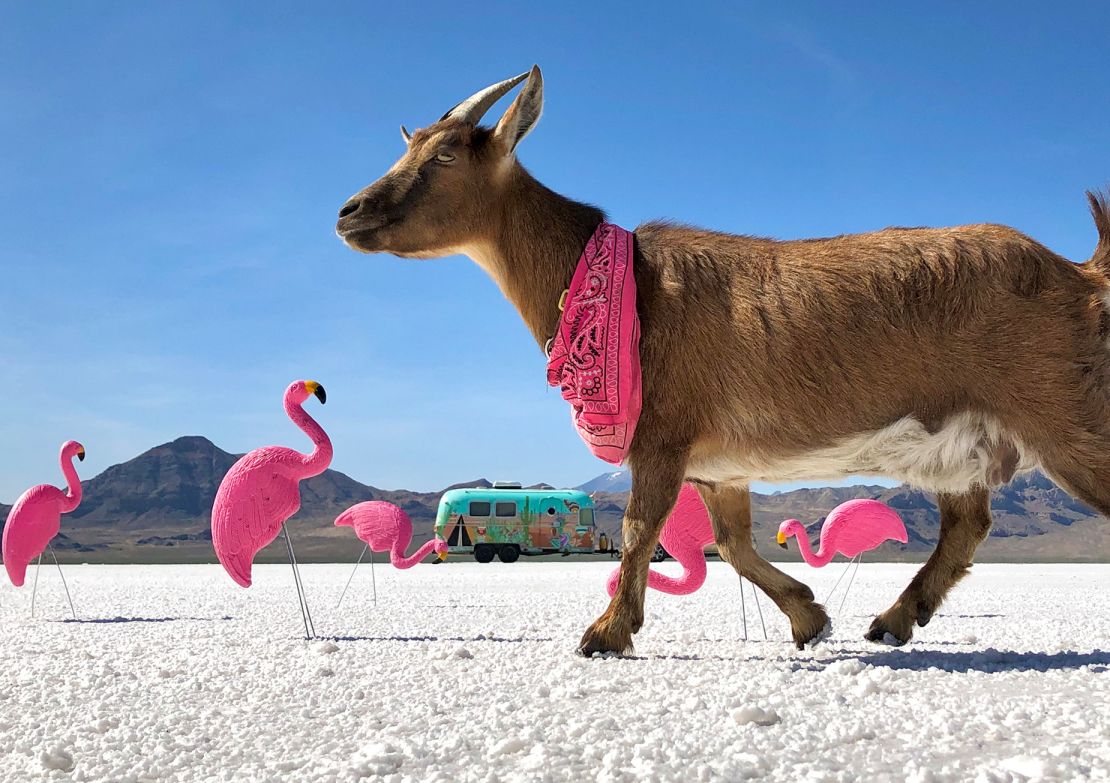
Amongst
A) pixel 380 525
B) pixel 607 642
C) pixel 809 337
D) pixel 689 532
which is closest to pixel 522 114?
pixel 809 337

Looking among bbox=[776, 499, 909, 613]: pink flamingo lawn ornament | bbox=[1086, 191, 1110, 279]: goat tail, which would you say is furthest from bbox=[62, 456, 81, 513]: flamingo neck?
bbox=[1086, 191, 1110, 279]: goat tail

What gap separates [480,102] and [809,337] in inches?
83.0

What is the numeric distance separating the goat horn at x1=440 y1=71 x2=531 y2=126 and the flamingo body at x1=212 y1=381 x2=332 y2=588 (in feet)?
8.79

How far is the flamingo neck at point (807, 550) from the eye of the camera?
24.9ft

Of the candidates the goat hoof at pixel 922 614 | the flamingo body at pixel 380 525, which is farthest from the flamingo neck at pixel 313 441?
the goat hoof at pixel 922 614

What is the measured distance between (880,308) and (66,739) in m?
3.76

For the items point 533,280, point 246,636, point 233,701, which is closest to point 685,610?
point 246,636

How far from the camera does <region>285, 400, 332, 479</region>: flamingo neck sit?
20.8ft

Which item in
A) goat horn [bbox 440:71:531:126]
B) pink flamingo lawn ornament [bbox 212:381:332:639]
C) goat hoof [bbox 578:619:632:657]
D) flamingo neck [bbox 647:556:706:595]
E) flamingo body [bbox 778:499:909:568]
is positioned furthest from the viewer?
flamingo body [bbox 778:499:909:568]

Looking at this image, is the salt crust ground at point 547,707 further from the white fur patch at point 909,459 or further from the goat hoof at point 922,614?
the white fur patch at point 909,459

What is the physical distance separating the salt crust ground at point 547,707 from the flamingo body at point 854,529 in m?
1.15

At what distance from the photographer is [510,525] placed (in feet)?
85.6

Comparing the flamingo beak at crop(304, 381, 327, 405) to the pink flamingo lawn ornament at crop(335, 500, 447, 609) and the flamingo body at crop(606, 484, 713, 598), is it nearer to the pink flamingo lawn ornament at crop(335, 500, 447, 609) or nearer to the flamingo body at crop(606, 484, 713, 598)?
the flamingo body at crop(606, 484, 713, 598)

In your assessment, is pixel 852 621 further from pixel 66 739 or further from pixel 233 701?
pixel 66 739
